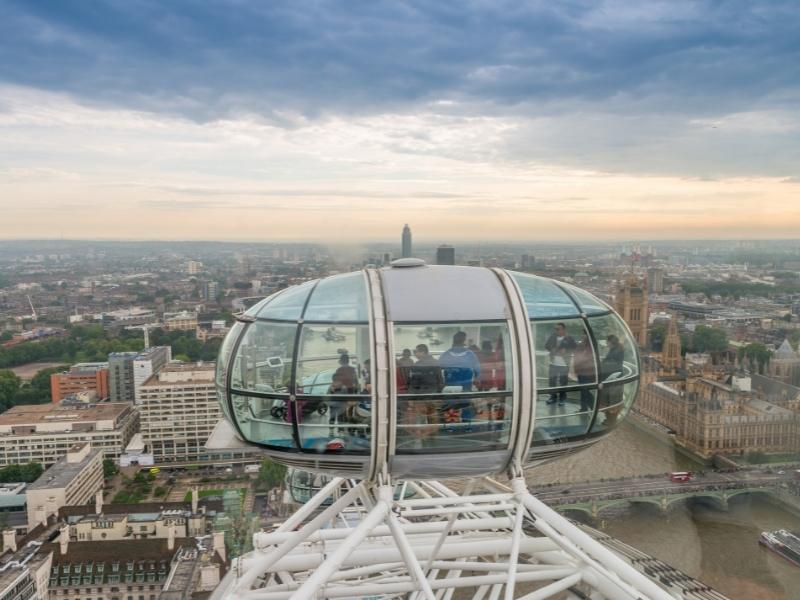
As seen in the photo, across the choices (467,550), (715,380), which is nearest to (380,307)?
(467,550)

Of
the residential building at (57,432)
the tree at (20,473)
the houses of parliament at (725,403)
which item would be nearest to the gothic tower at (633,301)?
the houses of parliament at (725,403)

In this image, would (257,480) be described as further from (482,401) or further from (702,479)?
(482,401)

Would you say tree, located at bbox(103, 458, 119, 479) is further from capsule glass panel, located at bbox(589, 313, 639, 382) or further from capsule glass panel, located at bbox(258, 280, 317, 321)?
capsule glass panel, located at bbox(589, 313, 639, 382)

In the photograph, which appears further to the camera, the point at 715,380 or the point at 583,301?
the point at 715,380

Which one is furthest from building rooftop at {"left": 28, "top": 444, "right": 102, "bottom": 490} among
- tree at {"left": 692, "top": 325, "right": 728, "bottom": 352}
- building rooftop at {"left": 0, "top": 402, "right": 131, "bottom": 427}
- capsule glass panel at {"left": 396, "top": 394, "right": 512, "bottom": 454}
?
tree at {"left": 692, "top": 325, "right": 728, "bottom": 352}

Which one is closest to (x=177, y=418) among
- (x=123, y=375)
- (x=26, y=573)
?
(x=123, y=375)

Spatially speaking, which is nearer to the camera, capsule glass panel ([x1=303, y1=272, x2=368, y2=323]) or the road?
capsule glass panel ([x1=303, y1=272, x2=368, y2=323])
